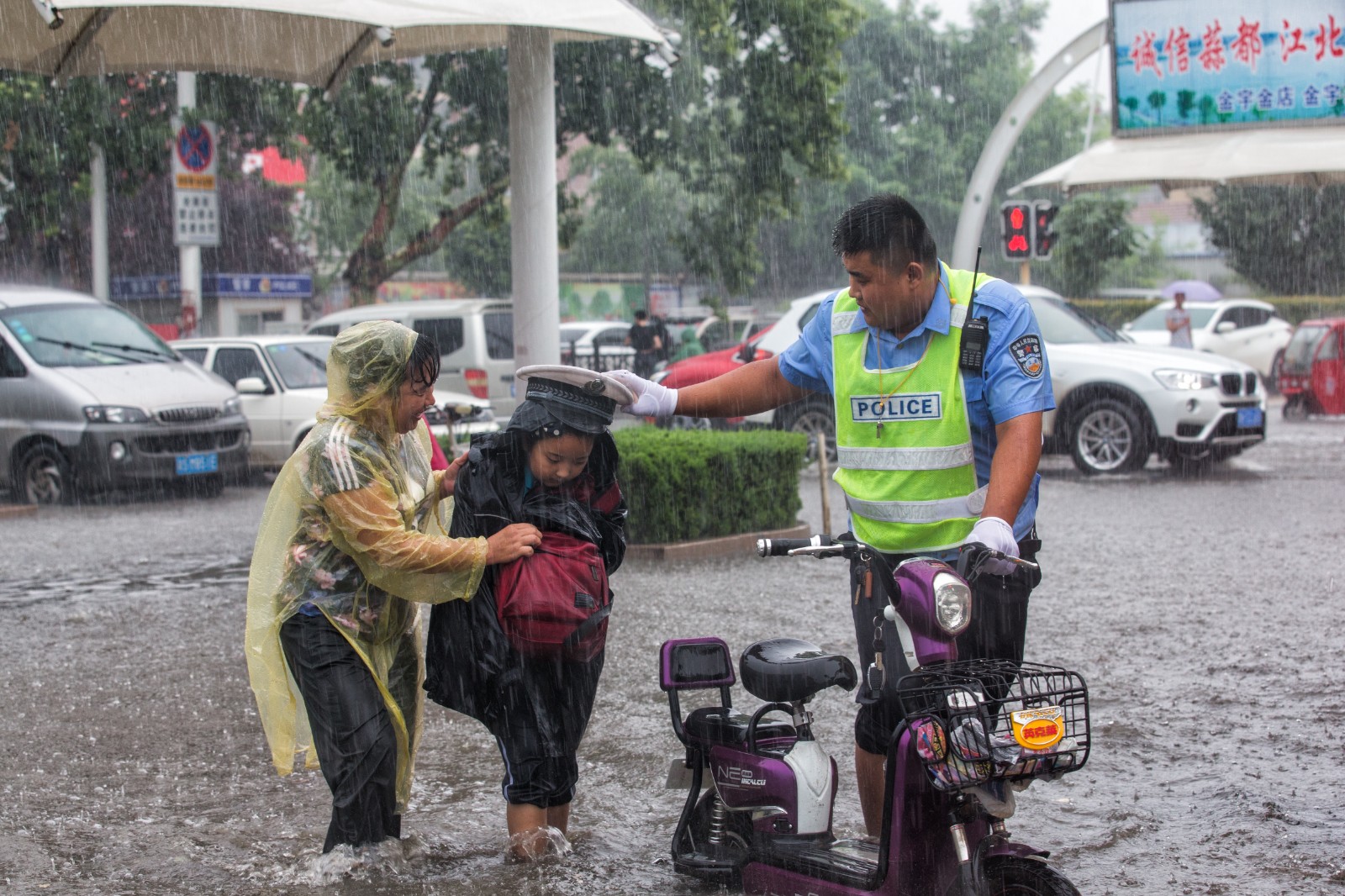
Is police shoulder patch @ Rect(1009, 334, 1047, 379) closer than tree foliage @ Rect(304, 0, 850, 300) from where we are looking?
Yes

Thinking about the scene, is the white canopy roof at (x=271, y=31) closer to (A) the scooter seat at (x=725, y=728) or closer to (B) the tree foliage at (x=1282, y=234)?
(A) the scooter seat at (x=725, y=728)

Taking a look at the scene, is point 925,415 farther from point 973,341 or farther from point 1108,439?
point 1108,439

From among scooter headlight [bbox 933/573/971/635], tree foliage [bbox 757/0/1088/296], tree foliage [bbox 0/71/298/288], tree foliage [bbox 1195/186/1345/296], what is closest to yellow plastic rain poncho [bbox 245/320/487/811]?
scooter headlight [bbox 933/573/971/635]

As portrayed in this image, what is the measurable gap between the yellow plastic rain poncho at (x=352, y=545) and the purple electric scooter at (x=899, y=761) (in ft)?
2.39

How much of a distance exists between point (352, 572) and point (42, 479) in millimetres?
10512

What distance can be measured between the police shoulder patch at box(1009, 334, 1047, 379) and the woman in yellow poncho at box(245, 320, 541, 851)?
50.6 inches

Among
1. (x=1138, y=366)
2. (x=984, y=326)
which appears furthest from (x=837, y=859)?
(x=1138, y=366)

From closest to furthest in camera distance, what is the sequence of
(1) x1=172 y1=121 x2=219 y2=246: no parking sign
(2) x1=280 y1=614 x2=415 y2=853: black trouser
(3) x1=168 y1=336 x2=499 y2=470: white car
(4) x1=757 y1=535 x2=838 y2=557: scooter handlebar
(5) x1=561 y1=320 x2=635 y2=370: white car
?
1. (4) x1=757 y1=535 x2=838 y2=557: scooter handlebar
2. (2) x1=280 y1=614 x2=415 y2=853: black trouser
3. (3) x1=168 y1=336 x2=499 y2=470: white car
4. (1) x1=172 y1=121 x2=219 y2=246: no parking sign
5. (5) x1=561 y1=320 x2=635 y2=370: white car

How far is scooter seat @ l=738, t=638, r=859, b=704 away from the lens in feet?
11.6

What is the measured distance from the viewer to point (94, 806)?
16.0 ft

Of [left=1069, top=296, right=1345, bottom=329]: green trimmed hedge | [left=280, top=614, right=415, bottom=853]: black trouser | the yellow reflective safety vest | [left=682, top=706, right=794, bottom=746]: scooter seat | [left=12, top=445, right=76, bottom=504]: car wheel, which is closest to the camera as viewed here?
the yellow reflective safety vest

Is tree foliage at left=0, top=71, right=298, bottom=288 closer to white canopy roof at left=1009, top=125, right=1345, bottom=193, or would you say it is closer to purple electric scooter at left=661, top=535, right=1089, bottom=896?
white canopy roof at left=1009, top=125, right=1345, bottom=193

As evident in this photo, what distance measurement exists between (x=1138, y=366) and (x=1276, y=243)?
99.4ft

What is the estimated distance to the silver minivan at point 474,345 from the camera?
17.4 metres
